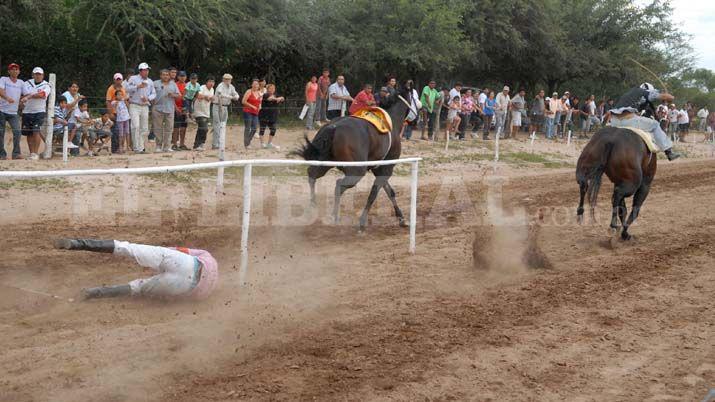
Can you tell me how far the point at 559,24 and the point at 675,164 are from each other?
1221 centimetres

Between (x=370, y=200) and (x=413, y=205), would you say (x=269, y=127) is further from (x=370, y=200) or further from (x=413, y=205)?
(x=413, y=205)

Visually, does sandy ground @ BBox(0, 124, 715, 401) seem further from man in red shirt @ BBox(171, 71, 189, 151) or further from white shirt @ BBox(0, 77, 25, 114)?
man in red shirt @ BBox(171, 71, 189, 151)

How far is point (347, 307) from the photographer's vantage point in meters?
6.84

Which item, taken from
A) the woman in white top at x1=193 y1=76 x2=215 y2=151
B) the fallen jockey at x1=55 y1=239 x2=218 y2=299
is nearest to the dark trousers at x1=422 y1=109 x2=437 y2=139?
the woman in white top at x1=193 y1=76 x2=215 y2=151

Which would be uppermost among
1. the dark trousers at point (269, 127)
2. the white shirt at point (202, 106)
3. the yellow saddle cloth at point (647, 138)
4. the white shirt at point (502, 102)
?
the white shirt at point (502, 102)

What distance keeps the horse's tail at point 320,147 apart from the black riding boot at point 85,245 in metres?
4.67

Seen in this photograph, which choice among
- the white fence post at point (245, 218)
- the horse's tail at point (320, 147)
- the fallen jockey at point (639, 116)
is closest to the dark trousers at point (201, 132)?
the horse's tail at point (320, 147)

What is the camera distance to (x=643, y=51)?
3628cm

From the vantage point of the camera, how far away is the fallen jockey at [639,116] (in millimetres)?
11391

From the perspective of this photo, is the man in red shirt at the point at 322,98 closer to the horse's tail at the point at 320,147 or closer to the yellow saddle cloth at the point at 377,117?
the yellow saddle cloth at the point at 377,117

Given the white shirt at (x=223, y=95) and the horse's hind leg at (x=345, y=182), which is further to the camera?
the white shirt at (x=223, y=95)

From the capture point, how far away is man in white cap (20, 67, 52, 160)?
42.3ft

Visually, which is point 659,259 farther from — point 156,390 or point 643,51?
point 643,51

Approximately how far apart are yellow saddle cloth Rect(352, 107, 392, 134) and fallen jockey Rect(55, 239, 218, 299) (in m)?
5.03
